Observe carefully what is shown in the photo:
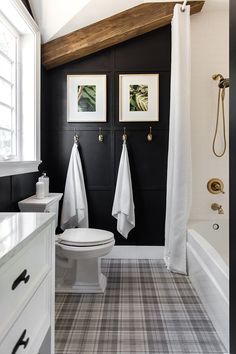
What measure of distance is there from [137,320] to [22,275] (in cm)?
119

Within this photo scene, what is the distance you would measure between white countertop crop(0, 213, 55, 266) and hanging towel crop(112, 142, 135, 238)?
60.7 inches

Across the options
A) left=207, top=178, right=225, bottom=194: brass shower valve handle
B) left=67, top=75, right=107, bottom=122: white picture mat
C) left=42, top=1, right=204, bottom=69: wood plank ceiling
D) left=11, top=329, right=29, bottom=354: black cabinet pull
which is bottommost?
left=11, top=329, right=29, bottom=354: black cabinet pull

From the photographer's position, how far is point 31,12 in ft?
7.81

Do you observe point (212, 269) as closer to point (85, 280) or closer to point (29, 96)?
point (85, 280)

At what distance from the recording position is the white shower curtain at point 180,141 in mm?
2445

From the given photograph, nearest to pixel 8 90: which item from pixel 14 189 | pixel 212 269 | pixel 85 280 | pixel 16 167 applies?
pixel 16 167

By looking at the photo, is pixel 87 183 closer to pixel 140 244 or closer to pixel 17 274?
pixel 140 244

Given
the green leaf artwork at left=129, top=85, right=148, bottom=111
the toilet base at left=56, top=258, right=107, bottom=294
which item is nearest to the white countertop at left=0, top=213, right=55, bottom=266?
the toilet base at left=56, top=258, right=107, bottom=294

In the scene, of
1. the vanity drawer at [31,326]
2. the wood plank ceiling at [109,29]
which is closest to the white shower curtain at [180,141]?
the wood plank ceiling at [109,29]

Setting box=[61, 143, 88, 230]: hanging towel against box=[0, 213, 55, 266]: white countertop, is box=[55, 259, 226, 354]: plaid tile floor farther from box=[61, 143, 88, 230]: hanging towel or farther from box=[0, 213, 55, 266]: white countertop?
box=[0, 213, 55, 266]: white countertop

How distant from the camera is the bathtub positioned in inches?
63.2

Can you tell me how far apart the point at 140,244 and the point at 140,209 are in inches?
15.1

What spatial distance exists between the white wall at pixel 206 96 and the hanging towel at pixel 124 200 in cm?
69

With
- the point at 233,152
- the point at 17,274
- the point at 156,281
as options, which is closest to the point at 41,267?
the point at 17,274
